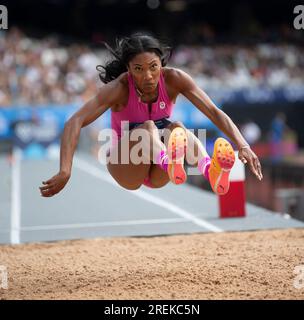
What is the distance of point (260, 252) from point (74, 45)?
17.2 m

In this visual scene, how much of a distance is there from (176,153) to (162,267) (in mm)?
1175

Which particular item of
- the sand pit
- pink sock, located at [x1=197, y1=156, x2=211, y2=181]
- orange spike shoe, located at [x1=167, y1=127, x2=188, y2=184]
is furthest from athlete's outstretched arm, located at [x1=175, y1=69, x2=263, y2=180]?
the sand pit

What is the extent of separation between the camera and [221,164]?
4816mm

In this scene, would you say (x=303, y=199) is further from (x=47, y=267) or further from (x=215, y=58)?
(x=215, y=58)

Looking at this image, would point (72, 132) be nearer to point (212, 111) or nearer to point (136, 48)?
point (136, 48)

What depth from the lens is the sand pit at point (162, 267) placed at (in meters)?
4.65

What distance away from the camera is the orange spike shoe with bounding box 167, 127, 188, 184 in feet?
16.2

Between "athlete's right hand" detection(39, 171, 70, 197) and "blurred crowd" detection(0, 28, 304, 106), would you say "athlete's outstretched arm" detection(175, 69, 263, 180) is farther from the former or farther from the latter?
"blurred crowd" detection(0, 28, 304, 106)

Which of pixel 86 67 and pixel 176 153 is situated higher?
pixel 86 67

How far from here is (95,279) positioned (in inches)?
204

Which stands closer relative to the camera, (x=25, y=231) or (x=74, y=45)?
(x=25, y=231)

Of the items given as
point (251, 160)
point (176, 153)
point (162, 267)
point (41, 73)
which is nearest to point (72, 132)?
point (176, 153)
